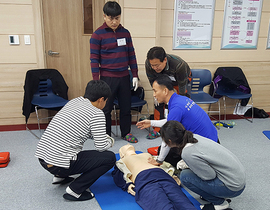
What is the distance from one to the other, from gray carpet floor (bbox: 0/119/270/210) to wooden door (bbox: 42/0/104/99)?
3.56ft

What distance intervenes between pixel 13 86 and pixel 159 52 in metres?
2.29

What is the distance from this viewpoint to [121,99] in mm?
3141

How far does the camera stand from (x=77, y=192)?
1.92 meters

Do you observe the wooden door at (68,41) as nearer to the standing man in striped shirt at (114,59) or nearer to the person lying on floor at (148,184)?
Answer: the standing man in striped shirt at (114,59)

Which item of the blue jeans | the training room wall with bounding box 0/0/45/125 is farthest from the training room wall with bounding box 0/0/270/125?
the blue jeans

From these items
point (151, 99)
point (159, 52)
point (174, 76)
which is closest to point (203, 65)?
point (151, 99)

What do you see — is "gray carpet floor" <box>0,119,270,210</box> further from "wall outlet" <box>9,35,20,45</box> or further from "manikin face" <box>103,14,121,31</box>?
"manikin face" <box>103,14,121,31</box>

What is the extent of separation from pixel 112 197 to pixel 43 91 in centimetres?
218

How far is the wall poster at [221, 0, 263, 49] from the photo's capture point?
3.96 meters

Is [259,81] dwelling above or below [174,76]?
below

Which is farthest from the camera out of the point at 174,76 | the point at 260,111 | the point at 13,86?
the point at 260,111

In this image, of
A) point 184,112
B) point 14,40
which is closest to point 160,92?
point 184,112

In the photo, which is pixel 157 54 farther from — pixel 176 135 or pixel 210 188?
pixel 210 188

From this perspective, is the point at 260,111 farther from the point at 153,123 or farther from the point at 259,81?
the point at 153,123
